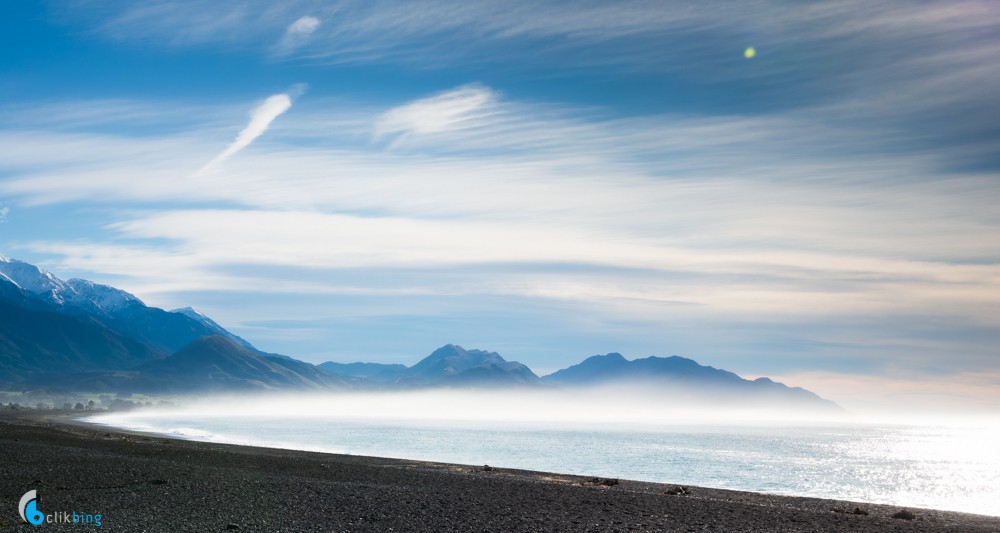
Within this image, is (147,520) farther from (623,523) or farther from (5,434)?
(5,434)

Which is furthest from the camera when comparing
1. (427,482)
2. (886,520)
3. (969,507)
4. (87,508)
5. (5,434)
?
(5,434)

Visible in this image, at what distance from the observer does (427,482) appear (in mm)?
40688

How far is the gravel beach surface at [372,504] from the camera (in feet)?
87.0

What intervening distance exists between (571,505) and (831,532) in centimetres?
1002

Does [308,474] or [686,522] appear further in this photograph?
[308,474]

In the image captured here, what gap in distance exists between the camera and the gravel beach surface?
A: 2653cm

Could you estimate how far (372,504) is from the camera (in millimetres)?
30641

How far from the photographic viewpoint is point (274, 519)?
2655 cm

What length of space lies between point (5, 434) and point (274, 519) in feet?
166

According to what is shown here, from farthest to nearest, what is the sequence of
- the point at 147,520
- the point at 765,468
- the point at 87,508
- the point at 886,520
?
the point at 765,468 < the point at 886,520 < the point at 87,508 < the point at 147,520

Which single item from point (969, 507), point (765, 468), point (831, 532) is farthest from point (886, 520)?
point (765, 468)

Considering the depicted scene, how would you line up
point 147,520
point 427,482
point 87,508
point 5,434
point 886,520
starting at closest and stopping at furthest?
point 147,520 < point 87,508 < point 886,520 < point 427,482 < point 5,434

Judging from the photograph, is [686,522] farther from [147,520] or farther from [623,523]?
[147,520]

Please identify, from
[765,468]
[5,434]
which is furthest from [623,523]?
[765,468]
